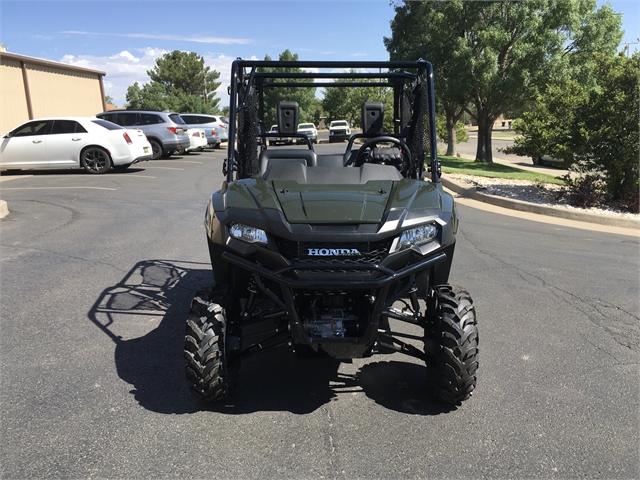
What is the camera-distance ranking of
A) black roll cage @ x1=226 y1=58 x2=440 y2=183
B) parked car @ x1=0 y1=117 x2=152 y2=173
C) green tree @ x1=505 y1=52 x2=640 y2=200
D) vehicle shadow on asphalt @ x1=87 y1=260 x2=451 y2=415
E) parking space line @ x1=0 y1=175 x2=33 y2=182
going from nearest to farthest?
vehicle shadow on asphalt @ x1=87 y1=260 x2=451 y2=415 < black roll cage @ x1=226 y1=58 x2=440 y2=183 < green tree @ x1=505 y1=52 x2=640 y2=200 < parking space line @ x1=0 y1=175 x2=33 y2=182 < parked car @ x1=0 y1=117 x2=152 y2=173

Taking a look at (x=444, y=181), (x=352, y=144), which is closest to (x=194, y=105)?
(x=444, y=181)

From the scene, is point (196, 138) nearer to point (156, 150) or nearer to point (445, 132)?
point (156, 150)

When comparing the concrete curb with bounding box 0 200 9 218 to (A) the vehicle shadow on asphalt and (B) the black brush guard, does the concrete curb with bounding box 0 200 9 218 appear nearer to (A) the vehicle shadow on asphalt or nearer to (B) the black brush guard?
(A) the vehicle shadow on asphalt

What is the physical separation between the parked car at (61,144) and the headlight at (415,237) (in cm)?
1362

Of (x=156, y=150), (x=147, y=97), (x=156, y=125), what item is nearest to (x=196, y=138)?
(x=156, y=150)

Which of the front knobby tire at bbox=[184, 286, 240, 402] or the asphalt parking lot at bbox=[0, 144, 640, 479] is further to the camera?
the front knobby tire at bbox=[184, 286, 240, 402]

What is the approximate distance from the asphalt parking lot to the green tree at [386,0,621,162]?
12662mm

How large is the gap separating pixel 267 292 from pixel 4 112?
70.6ft

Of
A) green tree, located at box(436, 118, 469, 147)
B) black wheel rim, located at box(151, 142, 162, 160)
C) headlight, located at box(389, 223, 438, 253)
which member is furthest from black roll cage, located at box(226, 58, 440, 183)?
green tree, located at box(436, 118, 469, 147)

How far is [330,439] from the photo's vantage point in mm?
3178

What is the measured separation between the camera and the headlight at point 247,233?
3258 mm

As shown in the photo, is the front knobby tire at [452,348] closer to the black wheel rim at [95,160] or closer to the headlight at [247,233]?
the headlight at [247,233]

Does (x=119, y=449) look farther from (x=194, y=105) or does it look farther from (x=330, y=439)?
(x=194, y=105)

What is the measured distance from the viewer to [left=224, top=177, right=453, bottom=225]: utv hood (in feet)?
10.6
